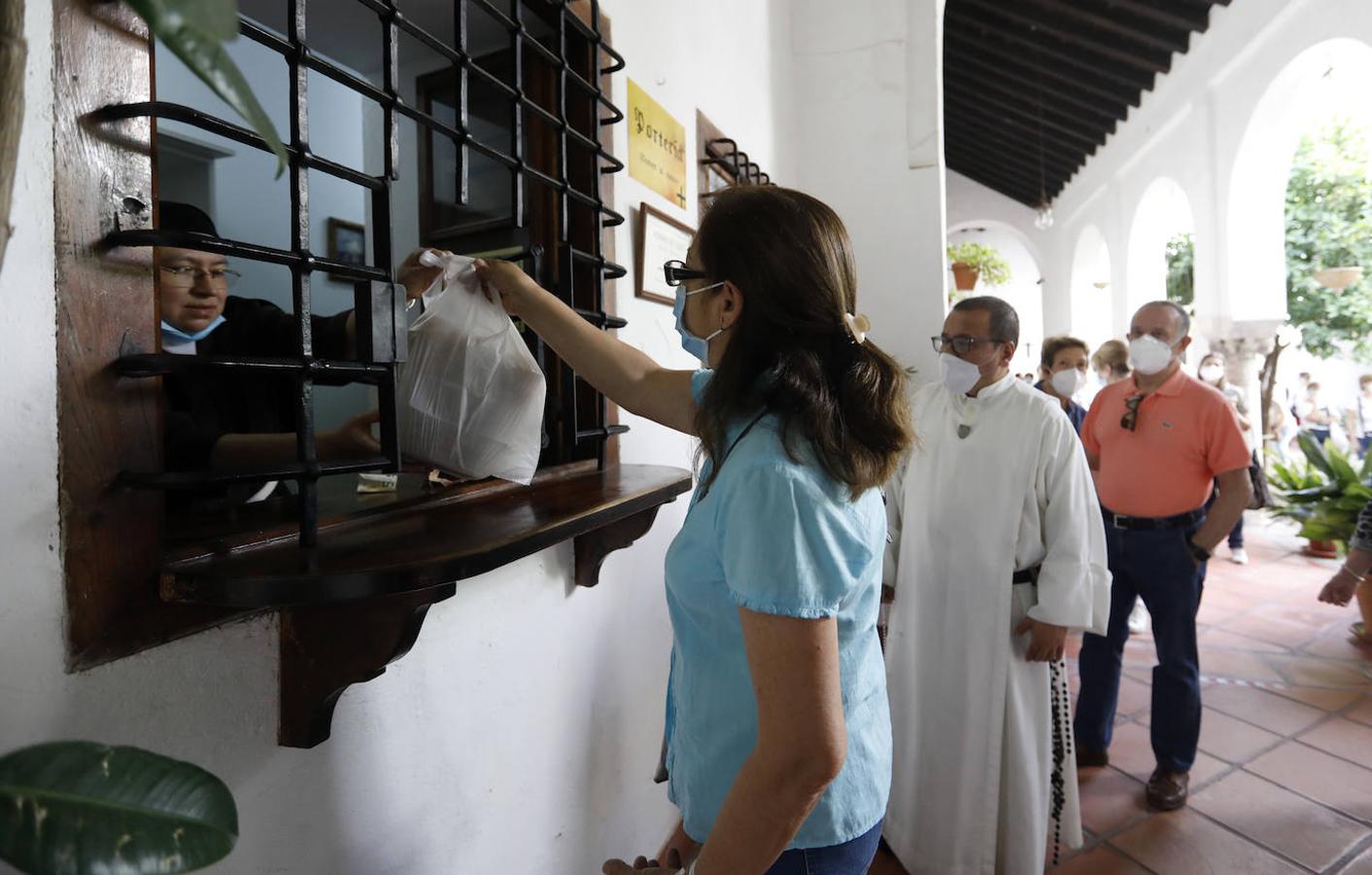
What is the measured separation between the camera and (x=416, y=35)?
3.44ft

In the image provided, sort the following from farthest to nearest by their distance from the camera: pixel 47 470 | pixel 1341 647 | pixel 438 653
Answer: pixel 1341 647 < pixel 438 653 < pixel 47 470

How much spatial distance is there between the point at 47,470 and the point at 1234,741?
354cm

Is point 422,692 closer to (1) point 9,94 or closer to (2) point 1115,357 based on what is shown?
(1) point 9,94

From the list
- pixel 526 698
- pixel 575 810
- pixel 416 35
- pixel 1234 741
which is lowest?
pixel 1234 741

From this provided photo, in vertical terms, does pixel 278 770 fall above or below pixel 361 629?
below

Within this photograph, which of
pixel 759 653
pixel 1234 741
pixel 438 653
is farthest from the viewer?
pixel 1234 741

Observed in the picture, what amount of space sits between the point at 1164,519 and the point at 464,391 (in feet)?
7.91

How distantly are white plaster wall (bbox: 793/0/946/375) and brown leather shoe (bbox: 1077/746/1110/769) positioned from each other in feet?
5.37

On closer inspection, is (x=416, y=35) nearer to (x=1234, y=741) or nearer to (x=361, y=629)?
(x=361, y=629)

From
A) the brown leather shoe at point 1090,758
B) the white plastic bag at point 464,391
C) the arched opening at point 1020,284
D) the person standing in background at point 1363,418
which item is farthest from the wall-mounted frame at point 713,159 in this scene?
the arched opening at point 1020,284

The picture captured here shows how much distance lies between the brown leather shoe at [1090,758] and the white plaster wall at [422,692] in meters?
1.61

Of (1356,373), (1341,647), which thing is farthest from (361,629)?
(1356,373)

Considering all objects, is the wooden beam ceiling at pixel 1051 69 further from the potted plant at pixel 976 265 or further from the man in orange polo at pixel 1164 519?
the man in orange polo at pixel 1164 519

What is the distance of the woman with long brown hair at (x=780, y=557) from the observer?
778 millimetres
